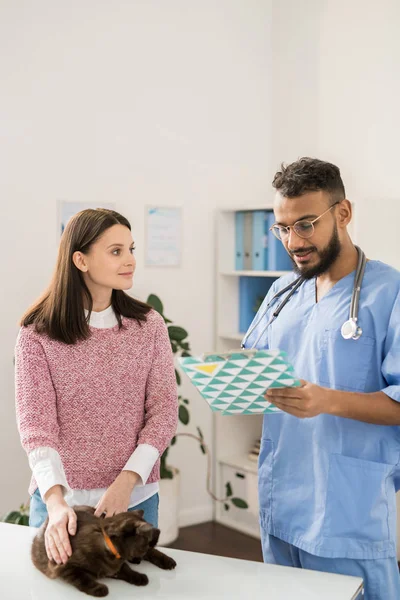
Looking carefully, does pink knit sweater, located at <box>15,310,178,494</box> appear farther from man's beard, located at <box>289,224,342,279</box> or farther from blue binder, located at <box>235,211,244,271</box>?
blue binder, located at <box>235,211,244,271</box>

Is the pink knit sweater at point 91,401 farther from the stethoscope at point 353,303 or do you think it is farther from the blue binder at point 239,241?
the blue binder at point 239,241

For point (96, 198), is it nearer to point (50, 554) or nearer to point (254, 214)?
point (254, 214)

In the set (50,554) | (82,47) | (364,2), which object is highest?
(364,2)

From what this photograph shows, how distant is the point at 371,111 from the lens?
368 cm

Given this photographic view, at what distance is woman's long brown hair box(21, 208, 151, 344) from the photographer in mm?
1701

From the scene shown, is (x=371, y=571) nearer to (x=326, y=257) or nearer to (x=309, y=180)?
(x=326, y=257)

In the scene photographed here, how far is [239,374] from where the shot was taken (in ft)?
4.69

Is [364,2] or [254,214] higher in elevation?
[364,2]

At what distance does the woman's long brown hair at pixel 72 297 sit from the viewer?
1.70m

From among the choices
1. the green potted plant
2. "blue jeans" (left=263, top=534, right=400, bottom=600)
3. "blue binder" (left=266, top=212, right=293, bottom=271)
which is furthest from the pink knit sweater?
"blue binder" (left=266, top=212, right=293, bottom=271)

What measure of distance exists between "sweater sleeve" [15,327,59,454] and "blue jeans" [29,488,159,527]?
5.6 inches

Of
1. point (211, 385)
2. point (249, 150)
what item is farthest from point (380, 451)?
point (249, 150)

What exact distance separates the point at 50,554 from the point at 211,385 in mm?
446

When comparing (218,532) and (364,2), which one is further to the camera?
(218,532)
